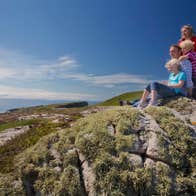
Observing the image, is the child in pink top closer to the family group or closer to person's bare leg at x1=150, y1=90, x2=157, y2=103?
the family group

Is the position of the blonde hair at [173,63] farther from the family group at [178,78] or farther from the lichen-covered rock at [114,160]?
the lichen-covered rock at [114,160]

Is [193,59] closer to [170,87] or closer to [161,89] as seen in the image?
[170,87]

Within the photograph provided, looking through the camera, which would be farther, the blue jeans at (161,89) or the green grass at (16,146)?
the blue jeans at (161,89)

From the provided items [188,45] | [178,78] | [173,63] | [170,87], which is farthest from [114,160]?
[188,45]

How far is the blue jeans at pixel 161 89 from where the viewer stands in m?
12.0

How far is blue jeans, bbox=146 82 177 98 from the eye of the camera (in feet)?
39.4

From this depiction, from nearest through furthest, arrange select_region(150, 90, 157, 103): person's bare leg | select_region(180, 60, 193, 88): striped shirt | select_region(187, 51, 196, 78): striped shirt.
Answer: select_region(150, 90, 157, 103): person's bare leg, select_region(180, 60, 193, 88): striped shirt, select_region(187, 51, 196, 78): striped shirt

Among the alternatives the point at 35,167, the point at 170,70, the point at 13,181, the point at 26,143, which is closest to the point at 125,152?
the point at 35,167

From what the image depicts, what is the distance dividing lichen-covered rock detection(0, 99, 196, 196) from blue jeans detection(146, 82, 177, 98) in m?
2.55

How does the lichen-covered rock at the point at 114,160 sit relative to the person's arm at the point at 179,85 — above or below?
→ below

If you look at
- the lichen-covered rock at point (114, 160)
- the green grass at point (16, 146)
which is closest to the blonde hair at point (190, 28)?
the lichen-covered rock at point (114, 160)

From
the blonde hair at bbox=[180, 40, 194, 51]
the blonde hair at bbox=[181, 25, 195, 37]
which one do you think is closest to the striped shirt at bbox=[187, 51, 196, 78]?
the blonde hair at bbox=[180, 40, 194, 51]

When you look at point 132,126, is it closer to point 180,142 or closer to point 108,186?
point 180,142

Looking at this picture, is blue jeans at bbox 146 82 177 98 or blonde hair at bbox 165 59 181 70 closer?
blue jeans at bbox 146 82 177 98
